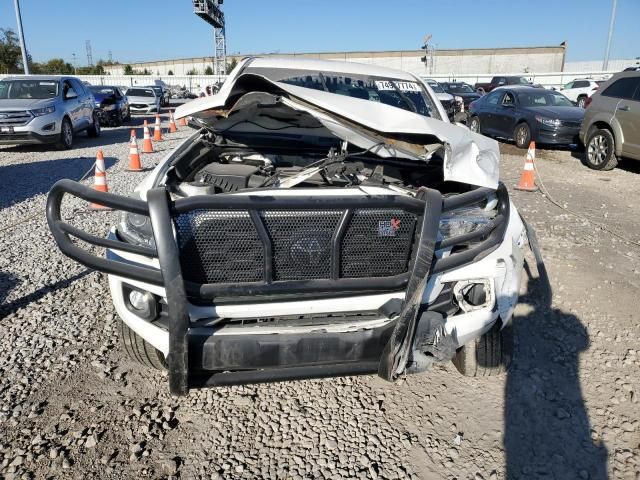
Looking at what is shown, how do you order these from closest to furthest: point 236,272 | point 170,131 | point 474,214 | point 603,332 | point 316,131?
point 236,272 < point 474,214 < point 603,332 < point 316,131 < point 170,131

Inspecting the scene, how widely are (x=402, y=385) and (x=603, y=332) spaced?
1.63 meters

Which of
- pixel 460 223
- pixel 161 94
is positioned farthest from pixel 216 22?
pixel 460 223

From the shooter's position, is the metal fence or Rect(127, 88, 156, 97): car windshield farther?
the metal fence

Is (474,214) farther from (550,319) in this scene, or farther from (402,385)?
(550,319)

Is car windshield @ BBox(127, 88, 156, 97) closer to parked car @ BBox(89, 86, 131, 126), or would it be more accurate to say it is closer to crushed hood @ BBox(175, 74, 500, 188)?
parked car @ BBox(89, 86, 131, 126)

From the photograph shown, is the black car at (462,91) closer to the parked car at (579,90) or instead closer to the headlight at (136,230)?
the parked car at (579,90)

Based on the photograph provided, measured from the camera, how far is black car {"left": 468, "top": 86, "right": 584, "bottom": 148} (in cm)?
1091

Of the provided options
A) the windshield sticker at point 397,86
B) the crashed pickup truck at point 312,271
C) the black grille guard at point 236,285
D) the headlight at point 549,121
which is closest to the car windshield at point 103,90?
the headlight at point 549,121

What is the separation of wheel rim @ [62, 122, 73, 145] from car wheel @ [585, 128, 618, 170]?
36.9 feet

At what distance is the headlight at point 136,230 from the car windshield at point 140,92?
A: 23336 millimetres

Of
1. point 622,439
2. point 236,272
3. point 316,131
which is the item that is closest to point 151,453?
point 236,272

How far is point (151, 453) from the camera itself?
2291mm

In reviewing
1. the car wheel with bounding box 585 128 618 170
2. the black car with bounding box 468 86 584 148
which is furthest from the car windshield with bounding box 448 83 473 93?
the car wheel with bounding box 585 128 618 170

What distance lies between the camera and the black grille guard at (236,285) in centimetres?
202
